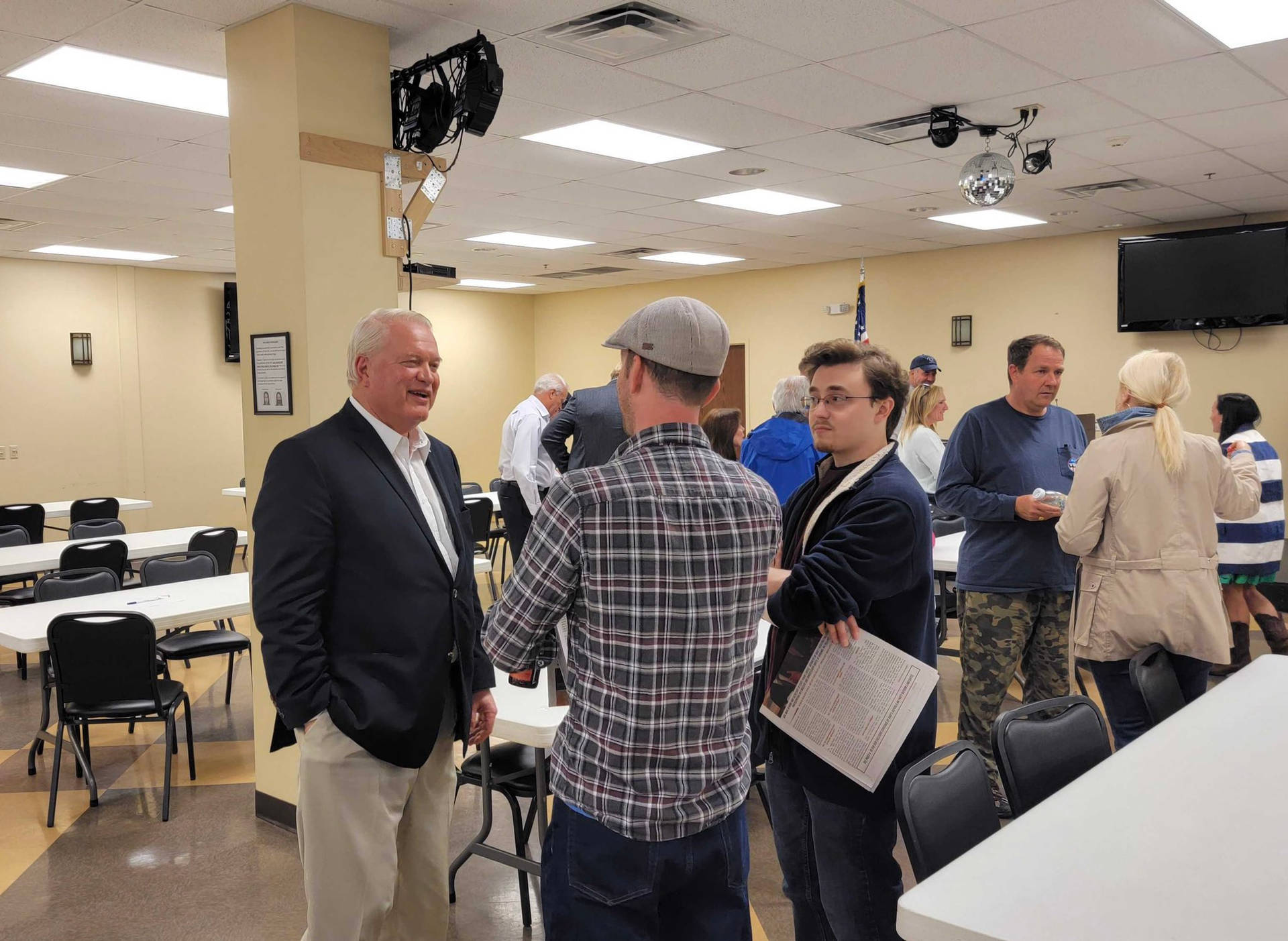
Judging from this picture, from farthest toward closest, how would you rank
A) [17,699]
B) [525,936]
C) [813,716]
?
[17,699]
[525,936]
[813,716]

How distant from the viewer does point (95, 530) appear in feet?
24.3

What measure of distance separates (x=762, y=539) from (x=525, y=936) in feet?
6.81

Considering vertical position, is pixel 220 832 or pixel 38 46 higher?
pixel 38 46

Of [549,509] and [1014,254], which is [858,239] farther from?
[549,509]

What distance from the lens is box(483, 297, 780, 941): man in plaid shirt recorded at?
1547 millimetres

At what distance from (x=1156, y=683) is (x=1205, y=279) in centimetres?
696

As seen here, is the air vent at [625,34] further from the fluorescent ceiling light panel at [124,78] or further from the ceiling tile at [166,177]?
the ceiling tile at [166,177]

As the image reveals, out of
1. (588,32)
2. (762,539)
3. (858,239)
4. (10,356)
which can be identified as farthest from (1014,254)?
(10,356)

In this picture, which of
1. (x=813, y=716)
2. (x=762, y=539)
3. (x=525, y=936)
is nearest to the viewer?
(x=762, y=539)

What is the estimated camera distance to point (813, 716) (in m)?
2.13

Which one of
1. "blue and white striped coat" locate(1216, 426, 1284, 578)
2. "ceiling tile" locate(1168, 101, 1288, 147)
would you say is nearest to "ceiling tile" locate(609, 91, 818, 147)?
"ceiling tile" locate(1168, 101, 1288, 147)

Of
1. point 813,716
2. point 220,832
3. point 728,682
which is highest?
point 728,682

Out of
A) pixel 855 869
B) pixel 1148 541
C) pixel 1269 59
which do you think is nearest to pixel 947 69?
pixel 1269 59

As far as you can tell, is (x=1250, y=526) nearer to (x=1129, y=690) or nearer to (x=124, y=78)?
(x=1129, y=690)
